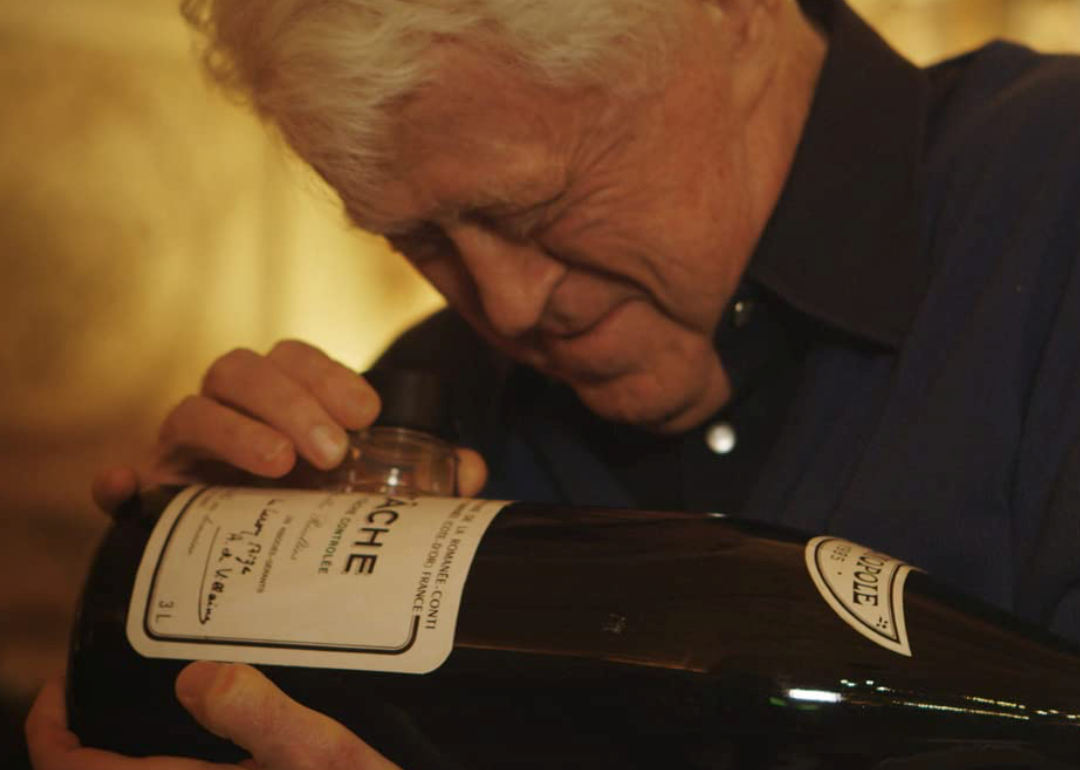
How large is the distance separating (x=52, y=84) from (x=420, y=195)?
4.74ft

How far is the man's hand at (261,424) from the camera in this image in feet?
2.18

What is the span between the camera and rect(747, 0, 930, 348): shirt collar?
29.1 inches

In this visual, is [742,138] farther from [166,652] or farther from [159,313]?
[159,313]

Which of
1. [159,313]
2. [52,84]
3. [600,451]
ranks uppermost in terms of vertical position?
[52,84]

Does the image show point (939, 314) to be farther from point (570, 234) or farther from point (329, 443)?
point (329, 443)

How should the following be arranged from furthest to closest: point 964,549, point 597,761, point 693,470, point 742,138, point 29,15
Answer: point 29,15
point 693,470
point 742,138
point 964,549
point 597,761

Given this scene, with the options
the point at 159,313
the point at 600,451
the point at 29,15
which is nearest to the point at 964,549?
the point at 600,451

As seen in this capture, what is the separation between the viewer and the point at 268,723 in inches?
18.3

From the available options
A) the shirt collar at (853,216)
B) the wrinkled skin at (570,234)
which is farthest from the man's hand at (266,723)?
the shirt collar at (853,216)

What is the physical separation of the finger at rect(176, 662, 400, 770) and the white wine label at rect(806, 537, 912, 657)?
201mm

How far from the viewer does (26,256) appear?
1895 millimetres

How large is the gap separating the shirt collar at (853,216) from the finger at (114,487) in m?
0.40

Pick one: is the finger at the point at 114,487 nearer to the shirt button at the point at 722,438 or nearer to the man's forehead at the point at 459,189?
the man's forehead at the point at 459,189

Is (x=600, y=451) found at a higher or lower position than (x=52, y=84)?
lower
